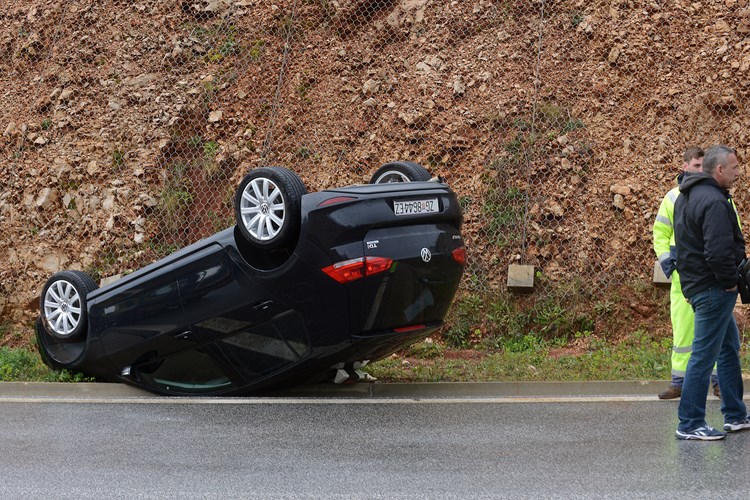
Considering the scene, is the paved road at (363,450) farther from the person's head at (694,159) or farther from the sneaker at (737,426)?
the person's head at (694,159)

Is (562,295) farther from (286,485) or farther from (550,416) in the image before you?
(286,485)

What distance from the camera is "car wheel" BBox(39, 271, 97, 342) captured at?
367 inches

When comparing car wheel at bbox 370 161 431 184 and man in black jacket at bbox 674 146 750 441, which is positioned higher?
car wheel at bbox 370 161 431 184

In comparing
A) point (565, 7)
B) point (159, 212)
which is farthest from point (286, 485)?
point (565, 7)

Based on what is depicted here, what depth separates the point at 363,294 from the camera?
7.91 meters

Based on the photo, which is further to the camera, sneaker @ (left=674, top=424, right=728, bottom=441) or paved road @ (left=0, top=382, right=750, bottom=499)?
sneaker @ (left=674, top=424, right=728, bottom=441)

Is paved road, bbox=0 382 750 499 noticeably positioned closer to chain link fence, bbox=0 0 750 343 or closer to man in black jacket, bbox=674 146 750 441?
man in black jacket, bbox=674 146 750 441

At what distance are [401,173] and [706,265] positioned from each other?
10.6 feet

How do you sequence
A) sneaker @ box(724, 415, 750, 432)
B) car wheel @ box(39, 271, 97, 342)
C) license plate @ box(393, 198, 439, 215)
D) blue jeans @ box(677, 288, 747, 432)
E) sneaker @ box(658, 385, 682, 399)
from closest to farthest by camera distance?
blue jeans @ box(677, 288, 747, 432), sneaker @ box(724, 415, 750, 432), license plate @ box(393, 198, 439, 215), sneaker @ box(658, 385, 682, 399), car wheel @ box(39, 271, 97, 342)

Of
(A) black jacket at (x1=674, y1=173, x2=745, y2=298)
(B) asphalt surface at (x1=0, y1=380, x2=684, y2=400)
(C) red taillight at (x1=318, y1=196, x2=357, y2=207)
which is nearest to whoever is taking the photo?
(A) black jacket at (x1=674, y1=173, x2=745, y2=298)

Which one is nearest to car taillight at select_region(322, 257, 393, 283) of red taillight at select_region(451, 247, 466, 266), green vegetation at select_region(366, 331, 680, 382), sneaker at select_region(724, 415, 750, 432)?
red taillight at select_region(451, 247, 466, 266)

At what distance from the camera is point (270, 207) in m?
8.07

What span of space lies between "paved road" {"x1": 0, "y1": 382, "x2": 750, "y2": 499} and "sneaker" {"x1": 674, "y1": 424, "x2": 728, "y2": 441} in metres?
0.10

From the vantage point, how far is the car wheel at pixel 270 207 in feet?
26.0
